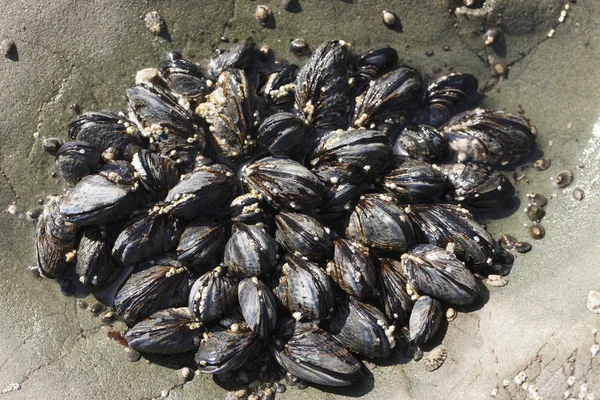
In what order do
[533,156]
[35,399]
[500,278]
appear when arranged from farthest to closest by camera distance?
[533,156] < [500,278] < [35,399]

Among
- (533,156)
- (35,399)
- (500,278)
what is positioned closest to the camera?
(35,399)

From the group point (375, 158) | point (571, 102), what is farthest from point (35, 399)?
point (571, 102)

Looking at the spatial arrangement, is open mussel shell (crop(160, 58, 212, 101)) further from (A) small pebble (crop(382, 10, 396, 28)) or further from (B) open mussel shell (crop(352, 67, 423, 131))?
(A) small pebble (crop(382, 10, 396, 28))

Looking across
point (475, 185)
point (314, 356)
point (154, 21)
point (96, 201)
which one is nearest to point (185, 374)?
point (314, 356)

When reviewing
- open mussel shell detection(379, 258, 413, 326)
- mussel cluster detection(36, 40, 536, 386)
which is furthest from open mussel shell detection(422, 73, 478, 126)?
open mussel shell detection(379, 258, 413, 326)

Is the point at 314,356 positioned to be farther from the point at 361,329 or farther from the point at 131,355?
the point at 131,355

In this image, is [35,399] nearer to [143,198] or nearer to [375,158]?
[143,198]
